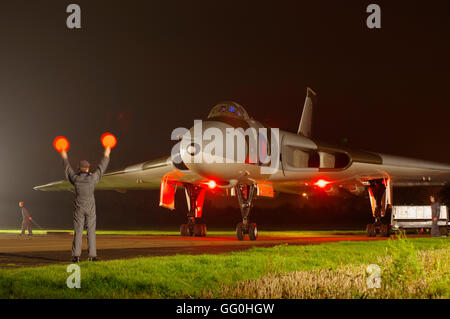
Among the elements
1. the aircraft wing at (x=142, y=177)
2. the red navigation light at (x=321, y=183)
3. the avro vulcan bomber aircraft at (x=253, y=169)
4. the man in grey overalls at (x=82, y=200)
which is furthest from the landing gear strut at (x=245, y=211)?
the man in grey overalls at (x=82, y=200)

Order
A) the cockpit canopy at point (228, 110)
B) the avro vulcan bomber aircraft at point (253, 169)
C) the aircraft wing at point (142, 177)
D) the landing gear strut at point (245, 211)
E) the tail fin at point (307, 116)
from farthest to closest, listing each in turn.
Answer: the tail fin at point (307, 116) → the aircraft wing at point (142, 177) → the landing gear strut at point (245, 211) → the cockpit canopy at point (228, 110) → the avro vulcan bomber aircraft at point (253, 169)

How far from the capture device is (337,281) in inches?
291

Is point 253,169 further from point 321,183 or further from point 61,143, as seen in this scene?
point 61,143

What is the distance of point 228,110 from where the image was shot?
696 inches

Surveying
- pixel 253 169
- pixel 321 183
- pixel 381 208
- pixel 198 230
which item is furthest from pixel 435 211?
pixel 198 230

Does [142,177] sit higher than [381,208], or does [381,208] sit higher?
[142,177]

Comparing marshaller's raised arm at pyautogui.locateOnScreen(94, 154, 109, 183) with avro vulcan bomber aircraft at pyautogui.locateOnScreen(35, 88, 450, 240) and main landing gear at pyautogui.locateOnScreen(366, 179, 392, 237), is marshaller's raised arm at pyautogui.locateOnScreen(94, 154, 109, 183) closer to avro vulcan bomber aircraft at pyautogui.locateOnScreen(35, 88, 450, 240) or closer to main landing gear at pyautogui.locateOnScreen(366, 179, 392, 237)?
avro vulcan bomber aircraft at pyautogui.locateOnScreen(35, 88, 450, 240)

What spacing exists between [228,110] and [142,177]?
8848 millimetres

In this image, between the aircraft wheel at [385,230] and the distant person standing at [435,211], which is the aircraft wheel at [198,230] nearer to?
the aircraft wheel at [385,230]

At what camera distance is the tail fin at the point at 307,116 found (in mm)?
27823
